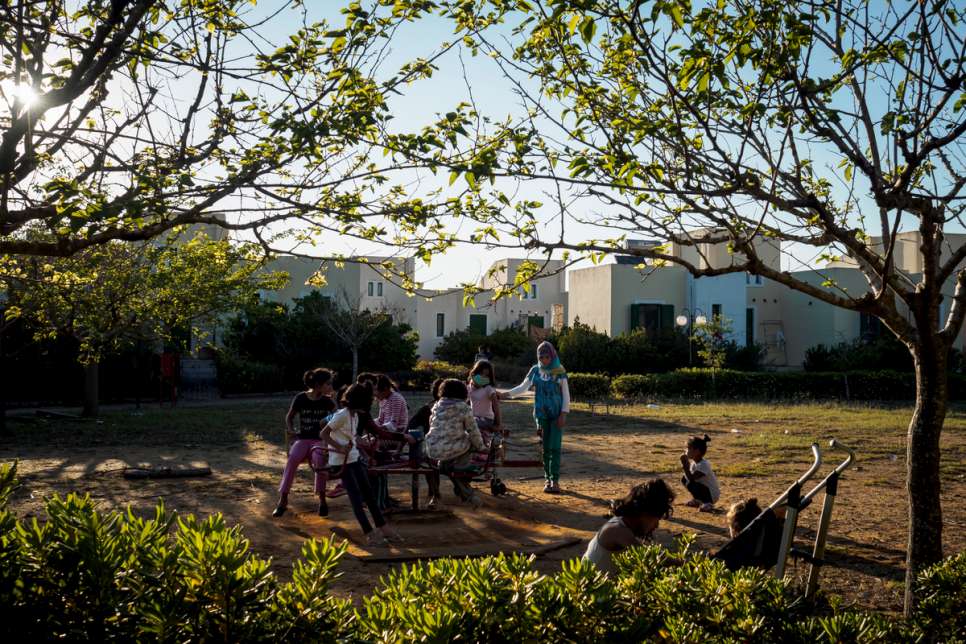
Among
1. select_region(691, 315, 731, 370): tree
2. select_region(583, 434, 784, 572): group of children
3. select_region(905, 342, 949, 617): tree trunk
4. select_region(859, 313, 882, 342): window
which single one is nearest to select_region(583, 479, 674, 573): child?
select_region(583, 434, 784, 572): group of children

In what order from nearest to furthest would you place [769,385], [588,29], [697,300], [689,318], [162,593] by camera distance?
[162,593], [588,29], [769,385], [689,318], [697,300]

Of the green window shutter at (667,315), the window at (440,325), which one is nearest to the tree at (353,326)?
the green window shutter at (667,315)

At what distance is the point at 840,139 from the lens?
5.88m

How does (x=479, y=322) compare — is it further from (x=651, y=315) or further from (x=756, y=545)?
(x=756, y=545)

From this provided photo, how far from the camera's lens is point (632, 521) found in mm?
4973

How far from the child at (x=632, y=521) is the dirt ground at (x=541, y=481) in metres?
1.27

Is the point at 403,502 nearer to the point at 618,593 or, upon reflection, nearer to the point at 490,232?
the point at 490,232

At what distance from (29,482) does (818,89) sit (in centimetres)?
1022

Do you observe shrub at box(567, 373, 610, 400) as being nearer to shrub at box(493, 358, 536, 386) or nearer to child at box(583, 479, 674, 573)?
shrub at box(493, 358, 536, 386)

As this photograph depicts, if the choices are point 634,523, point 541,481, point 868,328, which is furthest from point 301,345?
point 634,523

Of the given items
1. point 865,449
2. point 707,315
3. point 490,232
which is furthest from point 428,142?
point 707,315

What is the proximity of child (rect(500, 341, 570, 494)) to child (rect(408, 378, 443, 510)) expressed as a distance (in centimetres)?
98

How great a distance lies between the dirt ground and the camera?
24.1ft

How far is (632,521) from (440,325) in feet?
146
